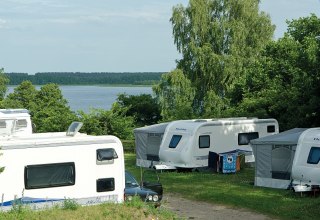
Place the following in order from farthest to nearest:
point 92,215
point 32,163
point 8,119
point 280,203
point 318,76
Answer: point 318,76, point 8,119, point 280,203, point 32,163, point 92,215

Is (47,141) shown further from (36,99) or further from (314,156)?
(36,99)

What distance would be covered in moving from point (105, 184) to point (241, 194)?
767cm

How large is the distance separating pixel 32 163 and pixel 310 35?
89.8 feet

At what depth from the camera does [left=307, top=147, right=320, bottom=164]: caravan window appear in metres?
19.8

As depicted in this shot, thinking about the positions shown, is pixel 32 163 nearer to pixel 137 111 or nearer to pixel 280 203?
pixel 280 203

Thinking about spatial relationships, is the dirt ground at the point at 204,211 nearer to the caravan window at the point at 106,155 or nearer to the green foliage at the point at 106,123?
the caravan window at the point at 106,155

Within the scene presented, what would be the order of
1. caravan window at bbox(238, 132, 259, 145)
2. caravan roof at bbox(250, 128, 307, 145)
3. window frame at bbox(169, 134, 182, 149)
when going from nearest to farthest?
1. caravan roof at bbox(250, 128, 307, 145)
2. window frame at bbox(169, 134, 182, 149)
3. caravan window at bbox(238, 132, 259, 145)

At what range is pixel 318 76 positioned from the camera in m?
29.2

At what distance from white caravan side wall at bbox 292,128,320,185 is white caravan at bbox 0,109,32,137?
354 inches

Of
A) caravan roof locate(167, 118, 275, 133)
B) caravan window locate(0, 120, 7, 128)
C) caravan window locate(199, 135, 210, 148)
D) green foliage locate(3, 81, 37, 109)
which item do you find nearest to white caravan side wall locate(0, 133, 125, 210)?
caravan window locate(0, 120, 7, 128)

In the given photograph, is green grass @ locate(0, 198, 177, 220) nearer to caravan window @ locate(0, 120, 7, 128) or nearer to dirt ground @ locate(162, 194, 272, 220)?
dirt ground @ locate(162, 194, 272, 220)

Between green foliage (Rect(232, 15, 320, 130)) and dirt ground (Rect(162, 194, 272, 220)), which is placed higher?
green foliage (Rect(232, 15, 320, 130))

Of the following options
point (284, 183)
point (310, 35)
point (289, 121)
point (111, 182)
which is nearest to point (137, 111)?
point (310, 35)

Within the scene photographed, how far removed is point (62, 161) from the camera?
13.3 m
